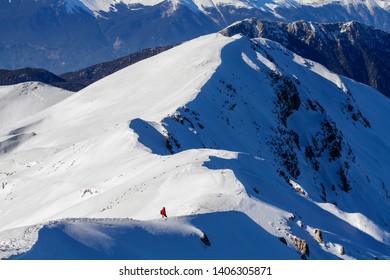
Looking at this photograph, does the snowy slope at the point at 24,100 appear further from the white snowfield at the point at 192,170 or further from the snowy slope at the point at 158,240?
the snowy slope at the point at 158,240

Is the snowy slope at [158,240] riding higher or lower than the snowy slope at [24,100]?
higher

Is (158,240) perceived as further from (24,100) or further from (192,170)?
(24,100)

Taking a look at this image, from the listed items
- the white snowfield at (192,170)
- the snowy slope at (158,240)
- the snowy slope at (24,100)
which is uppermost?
the snowy slope at (158,240)

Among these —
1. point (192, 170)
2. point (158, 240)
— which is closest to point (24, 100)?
point (192, 170)

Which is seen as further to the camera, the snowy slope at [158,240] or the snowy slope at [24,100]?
the snowy slope at [24,100]

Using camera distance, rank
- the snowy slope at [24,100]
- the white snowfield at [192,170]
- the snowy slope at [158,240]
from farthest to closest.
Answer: the snowy slope at [24,100]
the white snowfield at [192,170]
the snowy slope at [158,240]

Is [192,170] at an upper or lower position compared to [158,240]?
lower

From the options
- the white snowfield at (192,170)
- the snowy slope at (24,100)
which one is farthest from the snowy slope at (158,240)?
the snowy slope at (24,100)

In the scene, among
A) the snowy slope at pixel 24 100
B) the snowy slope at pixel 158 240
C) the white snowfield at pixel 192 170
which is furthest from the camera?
the snowy slope at pixel 24 100
